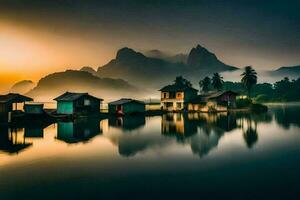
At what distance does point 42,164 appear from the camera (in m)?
21.6

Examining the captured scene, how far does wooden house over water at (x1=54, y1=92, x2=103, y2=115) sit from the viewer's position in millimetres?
69250

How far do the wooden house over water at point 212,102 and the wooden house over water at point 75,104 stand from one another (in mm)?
32899

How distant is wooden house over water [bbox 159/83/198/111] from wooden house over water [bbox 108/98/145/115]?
54.1ft

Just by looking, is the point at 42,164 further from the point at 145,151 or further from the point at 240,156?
the point at 240,156

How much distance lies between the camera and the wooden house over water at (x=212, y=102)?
284 ft

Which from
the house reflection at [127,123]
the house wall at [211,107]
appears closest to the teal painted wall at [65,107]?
the house reflection at [127,123]

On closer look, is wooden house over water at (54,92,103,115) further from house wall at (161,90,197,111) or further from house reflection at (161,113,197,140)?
house wall at (161,90,197,111)

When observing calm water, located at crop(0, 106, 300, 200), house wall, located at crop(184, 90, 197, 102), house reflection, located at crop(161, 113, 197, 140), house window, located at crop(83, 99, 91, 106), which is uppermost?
house wall, located at crop(184, 90, 197, 102)

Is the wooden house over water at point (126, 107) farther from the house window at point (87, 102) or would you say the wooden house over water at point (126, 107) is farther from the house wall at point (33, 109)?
the house wall at point (33, 109)

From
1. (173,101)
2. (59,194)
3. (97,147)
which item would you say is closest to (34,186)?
(59,194)

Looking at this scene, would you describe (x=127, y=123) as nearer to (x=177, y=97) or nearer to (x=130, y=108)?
(x=130, y=108)

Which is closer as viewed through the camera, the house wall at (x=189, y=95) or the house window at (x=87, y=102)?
the house window at (x=87, y=102)

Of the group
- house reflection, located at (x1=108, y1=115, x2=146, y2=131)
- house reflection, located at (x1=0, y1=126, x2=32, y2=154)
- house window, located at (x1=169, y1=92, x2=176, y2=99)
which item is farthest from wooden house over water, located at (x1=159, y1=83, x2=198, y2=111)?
house reflection, located at (x1=0, y1=126, x2=32, y2=154)

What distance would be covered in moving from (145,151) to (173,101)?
67584 millimetres
